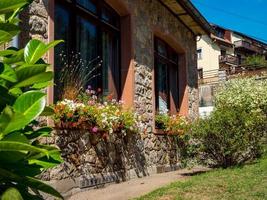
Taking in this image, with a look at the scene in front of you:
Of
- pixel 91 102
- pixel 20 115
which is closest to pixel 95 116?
pixel 91 102

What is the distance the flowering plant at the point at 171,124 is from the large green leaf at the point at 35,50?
27.4 feet

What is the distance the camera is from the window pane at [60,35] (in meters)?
7.18

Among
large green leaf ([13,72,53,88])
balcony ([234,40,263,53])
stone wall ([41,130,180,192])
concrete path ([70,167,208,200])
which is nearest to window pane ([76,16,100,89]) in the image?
stone wall ([41,130,180,192])

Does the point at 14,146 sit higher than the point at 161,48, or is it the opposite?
the point at 161,48

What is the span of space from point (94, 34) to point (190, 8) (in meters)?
3.84

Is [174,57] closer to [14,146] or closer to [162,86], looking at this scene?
[162,86]

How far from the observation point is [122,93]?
29.5ft

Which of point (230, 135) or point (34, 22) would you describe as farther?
point (230, 135)

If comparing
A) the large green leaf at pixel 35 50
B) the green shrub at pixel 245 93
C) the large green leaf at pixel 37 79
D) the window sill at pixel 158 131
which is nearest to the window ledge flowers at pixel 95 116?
the window sill at pixel 158 131

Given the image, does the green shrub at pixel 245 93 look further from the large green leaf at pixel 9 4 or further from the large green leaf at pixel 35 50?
the large green leaf at pixel 9 4

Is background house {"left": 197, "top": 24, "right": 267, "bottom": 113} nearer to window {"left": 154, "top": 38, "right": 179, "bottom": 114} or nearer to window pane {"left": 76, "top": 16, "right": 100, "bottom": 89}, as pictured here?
window {"left": 154, "top": 38, "right": 179, "bottom": 114}

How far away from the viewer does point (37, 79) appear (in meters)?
1.86

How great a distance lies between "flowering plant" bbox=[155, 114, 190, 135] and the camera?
406 inches

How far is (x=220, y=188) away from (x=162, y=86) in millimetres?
5815
